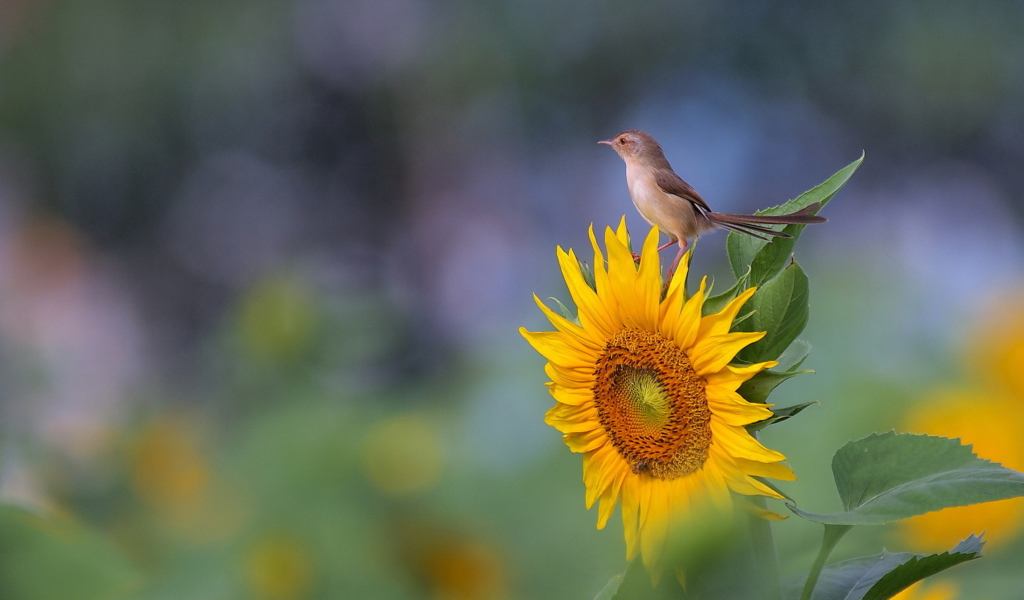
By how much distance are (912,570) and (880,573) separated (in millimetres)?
37

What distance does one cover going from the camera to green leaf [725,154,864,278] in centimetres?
28

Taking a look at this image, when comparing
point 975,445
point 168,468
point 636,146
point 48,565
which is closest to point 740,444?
point 636,146

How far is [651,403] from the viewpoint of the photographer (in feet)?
1.08

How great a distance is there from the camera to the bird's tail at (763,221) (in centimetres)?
26

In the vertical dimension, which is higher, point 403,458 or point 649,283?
point 403,458

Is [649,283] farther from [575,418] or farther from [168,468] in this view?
[168,468]

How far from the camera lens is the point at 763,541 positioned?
279 millimetres

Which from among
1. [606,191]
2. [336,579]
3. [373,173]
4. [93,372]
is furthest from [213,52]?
[336,579]

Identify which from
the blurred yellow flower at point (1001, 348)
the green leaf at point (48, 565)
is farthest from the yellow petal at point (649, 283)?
the blurred yellow flower at point (1001, 348)

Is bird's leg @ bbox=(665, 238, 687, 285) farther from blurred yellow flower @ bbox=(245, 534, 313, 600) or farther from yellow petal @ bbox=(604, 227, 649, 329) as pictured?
blurred yellow flower @ bbox=(245, 534, 313, 600)

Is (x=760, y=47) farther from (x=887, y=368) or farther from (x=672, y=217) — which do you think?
(x=672, y=217)

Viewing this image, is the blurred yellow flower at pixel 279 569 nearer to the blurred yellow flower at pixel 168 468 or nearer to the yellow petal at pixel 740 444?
the blurred yellow flower at pixel 168 468

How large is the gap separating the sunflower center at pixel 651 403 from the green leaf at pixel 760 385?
19 millimetres

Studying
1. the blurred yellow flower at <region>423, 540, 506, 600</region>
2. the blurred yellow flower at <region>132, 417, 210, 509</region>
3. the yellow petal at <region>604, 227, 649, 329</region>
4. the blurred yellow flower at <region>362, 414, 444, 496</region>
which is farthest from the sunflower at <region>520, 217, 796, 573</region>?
the blurred yellow flower at <region>132, 417, 210, 509</region>
